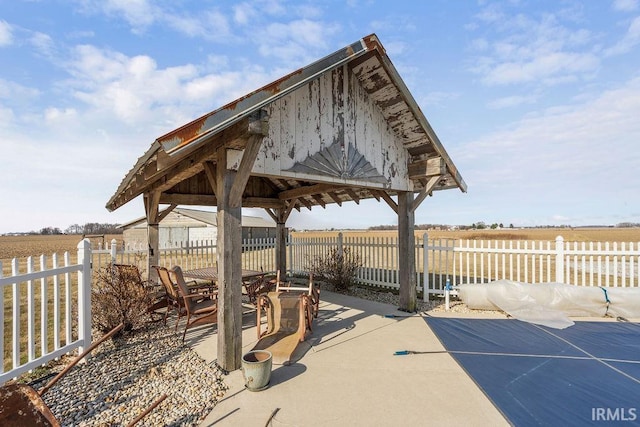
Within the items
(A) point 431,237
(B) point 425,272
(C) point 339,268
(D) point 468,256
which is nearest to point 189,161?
(C) point 339,268

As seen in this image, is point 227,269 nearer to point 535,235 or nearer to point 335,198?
point 335,198

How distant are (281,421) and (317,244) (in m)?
8.47

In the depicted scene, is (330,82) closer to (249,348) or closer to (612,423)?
(249,348)

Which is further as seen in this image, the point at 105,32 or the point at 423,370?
the point at 105,32

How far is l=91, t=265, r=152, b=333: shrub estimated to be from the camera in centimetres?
504

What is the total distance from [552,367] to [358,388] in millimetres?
2437

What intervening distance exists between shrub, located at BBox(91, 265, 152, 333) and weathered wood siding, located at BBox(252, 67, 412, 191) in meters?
2.99

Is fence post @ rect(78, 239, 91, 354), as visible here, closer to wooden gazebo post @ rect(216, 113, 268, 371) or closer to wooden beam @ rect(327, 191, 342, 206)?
wooden gazebo post @ rect(216, 113, 268, 371)

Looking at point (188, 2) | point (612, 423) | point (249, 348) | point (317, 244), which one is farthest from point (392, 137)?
point (317, 244)

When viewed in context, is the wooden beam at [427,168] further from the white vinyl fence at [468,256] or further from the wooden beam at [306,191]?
the white vinyl fence at [468,256]

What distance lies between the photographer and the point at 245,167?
381cm

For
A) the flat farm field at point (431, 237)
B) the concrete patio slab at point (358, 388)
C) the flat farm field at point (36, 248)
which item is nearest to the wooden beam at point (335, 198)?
the concrete patio slab at point (358, 388)

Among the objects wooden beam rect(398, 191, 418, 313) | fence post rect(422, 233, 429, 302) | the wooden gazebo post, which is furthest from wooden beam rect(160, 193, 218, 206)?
fence post rect(422, 233, 429, 302)

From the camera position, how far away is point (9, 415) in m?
1.94
